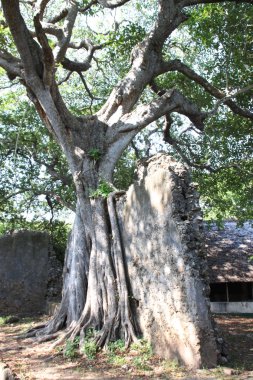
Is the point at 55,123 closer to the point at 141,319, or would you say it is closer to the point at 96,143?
the point at 96,143

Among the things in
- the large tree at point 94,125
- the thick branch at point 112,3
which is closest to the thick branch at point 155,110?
the large tree at point 94,125

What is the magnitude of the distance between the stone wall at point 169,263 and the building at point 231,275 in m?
9.33

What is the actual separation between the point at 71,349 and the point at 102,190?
300cm

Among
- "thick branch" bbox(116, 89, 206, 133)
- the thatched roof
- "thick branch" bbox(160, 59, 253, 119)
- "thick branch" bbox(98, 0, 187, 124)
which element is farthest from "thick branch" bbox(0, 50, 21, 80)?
the thatched roof

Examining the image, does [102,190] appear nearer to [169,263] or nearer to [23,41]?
[169,263]

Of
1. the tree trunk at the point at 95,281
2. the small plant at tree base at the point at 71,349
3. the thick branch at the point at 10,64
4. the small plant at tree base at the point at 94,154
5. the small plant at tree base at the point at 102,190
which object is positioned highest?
the thick branch at the point at 10,64

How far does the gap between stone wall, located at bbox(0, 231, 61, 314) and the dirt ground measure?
520 centimetres

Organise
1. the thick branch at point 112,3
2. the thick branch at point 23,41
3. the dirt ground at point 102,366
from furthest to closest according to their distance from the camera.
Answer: the thick branch at point 112,3, the thick branch at point 23,41, the dirt ground at point 102,366

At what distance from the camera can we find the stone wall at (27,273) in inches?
523

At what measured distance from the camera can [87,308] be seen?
813cm

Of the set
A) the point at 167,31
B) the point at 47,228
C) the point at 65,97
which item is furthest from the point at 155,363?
the point at 65,97

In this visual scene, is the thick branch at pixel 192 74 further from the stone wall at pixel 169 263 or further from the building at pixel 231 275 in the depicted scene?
the building at pixel 231 275

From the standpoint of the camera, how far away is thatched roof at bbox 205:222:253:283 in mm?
16169

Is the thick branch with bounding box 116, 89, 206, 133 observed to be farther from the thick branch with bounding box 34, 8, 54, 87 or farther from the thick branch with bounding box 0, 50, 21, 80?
the thick branch with bounding box 0, 50, 21, 80
